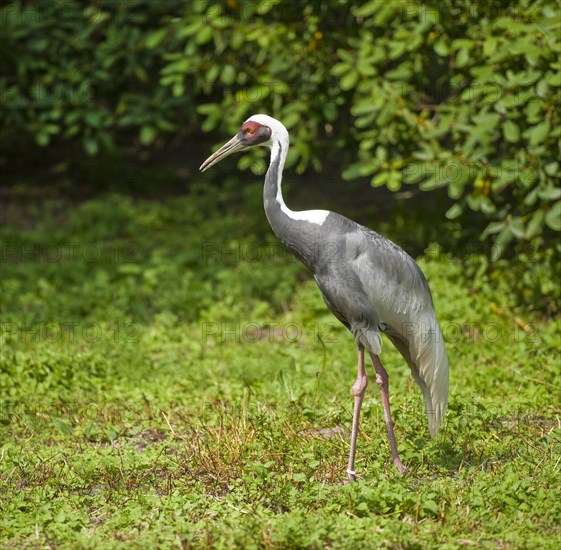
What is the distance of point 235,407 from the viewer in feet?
19.6

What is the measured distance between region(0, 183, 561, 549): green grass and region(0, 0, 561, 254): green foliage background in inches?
36.4

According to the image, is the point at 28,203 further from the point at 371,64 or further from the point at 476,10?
the point at 476,10

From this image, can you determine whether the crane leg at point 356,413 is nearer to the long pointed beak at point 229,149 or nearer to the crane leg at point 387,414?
the crane leg at point 387,414

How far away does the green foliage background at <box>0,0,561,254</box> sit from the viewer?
7.21m

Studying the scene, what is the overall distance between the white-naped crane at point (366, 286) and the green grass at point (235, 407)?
0.35 meters

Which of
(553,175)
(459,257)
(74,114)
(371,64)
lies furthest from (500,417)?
(74,114)

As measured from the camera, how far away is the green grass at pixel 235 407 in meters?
4.50

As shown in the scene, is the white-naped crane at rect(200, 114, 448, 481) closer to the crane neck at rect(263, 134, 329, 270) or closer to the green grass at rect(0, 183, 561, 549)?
the crane neck at rect(263, 134, 329, 270)

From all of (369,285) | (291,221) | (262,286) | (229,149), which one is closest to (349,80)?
(262,286)

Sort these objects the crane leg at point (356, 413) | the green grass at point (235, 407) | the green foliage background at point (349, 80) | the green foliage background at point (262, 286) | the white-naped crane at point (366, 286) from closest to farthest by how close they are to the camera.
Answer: the green grass at point (235, 407), the green foliage background at point (262, 286), the crane leg at point (356, 413), the white-naped crane at point (366, 286), the green foliage background at point (349, 80)

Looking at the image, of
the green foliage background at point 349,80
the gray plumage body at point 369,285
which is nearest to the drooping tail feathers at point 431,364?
the gray plumage body at point 369,285

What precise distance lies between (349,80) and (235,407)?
308cm

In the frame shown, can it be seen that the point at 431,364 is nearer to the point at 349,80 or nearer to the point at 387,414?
the point at 387,414

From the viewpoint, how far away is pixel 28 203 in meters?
11.2
